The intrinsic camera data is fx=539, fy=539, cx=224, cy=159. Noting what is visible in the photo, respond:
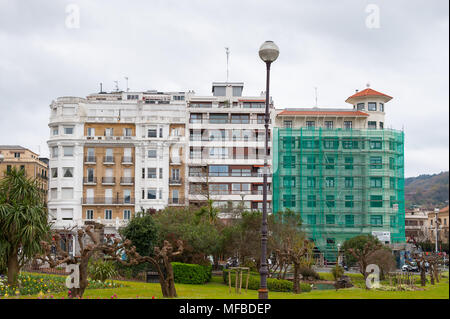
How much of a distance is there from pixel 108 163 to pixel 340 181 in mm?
31718

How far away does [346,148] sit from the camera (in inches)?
2985

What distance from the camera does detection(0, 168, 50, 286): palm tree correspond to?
2520cm

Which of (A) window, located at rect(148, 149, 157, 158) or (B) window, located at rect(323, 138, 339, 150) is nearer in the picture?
(A) window, located at rect(148, 149, 157, 158)

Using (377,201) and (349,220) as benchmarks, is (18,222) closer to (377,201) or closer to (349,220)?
(349,220)

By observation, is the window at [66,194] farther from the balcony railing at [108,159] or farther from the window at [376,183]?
the window at [376,183]

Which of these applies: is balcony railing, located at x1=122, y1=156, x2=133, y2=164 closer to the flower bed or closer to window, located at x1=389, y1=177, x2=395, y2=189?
window, located at x1=389, y1=177, x2=395, y2=189

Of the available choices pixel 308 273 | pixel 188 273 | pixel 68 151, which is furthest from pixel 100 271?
pixel 68 151

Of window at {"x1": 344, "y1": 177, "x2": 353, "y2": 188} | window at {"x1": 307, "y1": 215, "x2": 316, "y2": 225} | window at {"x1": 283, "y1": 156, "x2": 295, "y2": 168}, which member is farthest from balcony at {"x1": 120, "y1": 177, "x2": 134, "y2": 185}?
window at {"x1": 344, "y1": 177, "x2": 353, "y2": 188}

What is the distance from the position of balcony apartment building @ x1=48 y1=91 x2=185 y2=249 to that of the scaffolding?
1490 centimetres

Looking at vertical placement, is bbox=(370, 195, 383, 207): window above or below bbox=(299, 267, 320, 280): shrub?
above

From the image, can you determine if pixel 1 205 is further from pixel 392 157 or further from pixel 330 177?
pixel 392 157

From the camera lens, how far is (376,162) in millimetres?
75188
